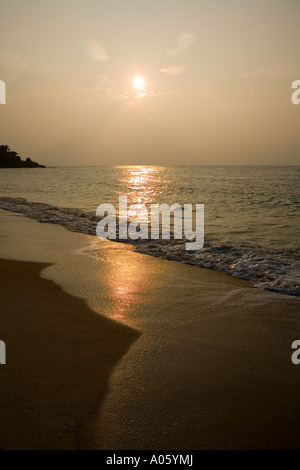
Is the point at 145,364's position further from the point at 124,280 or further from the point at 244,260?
Answer: the point at 244,260

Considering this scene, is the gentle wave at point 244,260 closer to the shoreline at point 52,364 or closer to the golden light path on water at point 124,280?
the golden light path on water at point 124,280

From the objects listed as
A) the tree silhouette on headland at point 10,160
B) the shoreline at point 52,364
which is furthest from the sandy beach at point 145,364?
the tree silhouette on headland at point 10,160

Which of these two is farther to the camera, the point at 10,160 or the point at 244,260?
the point at 10,160

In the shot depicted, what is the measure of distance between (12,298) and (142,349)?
2605 mm

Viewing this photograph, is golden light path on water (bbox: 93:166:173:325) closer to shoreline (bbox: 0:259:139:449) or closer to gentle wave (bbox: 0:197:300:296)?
shoreline (bbox: 0:259:139:449)

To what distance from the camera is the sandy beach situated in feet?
8.50

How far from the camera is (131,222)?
14.9 metres

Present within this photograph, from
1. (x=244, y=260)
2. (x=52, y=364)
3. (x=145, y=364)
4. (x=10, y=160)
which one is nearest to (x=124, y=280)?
(x=145, y=364)

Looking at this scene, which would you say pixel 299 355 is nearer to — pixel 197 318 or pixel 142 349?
pixel 197 318

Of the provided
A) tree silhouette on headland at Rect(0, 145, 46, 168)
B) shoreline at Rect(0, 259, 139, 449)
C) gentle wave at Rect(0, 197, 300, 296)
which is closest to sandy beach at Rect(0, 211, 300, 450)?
shoreline at Rect(0, 259, 139, 449)

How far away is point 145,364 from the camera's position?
11.5 ft

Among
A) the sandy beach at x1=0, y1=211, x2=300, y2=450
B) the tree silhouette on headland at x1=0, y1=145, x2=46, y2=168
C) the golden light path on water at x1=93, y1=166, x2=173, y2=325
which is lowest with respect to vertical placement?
the sandy beach at x1=0, y1=211, x2=300, y2=450

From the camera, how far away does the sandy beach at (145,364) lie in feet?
8.50
